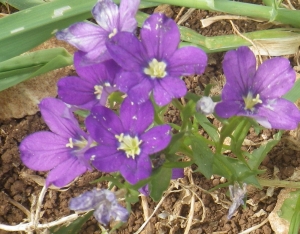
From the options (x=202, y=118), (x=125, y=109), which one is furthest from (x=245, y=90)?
(x=125, y=109)

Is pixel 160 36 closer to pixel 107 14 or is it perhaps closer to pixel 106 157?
pixel 107 14

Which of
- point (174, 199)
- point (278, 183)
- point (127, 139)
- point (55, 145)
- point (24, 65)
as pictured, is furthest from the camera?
point (174, 199)

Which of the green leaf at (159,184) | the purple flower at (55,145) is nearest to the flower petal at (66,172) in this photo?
the purple flower at (55,145)

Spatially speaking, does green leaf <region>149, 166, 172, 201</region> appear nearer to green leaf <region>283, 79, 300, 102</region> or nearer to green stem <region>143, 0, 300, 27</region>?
green leaf <region>283, 79, 300, 102</region>

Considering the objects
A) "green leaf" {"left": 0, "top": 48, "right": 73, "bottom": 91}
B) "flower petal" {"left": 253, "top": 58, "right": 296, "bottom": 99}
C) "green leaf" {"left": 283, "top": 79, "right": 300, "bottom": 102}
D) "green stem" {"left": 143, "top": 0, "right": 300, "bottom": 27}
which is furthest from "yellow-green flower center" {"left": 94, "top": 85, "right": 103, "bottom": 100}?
"green leaf" {"left": 283, "top": 79, "right": 300, "bottom": 102}

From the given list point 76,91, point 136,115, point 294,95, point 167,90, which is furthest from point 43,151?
point 294,95

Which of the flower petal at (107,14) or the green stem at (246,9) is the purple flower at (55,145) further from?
the green stem at (246,9)
